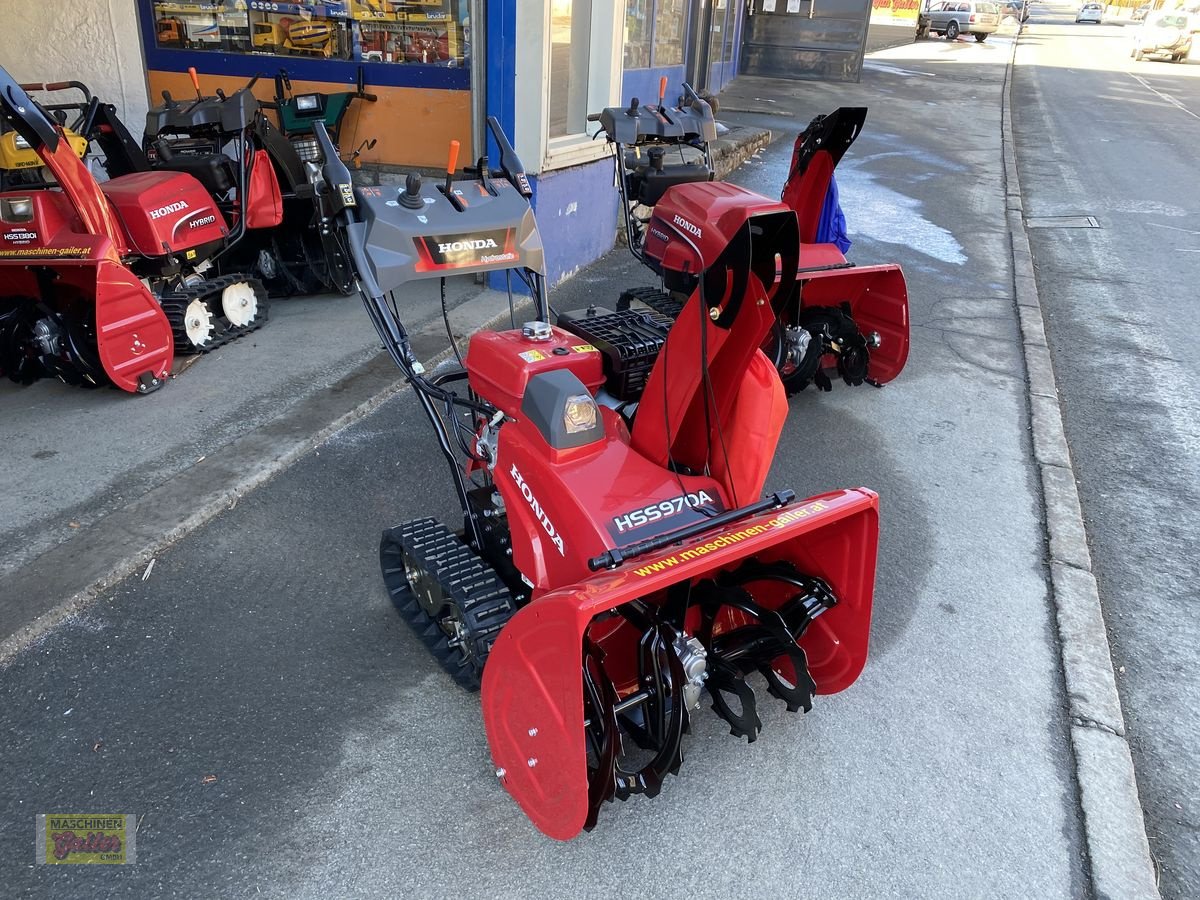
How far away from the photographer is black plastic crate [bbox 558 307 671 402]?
112 inches

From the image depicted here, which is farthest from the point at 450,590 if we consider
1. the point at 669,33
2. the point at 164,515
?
the point at 669,33

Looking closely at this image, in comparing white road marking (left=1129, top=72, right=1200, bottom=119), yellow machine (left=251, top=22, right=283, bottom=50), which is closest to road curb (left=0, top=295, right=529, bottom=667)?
yellow machine (left=251, top=22, right=283, bottom=50)

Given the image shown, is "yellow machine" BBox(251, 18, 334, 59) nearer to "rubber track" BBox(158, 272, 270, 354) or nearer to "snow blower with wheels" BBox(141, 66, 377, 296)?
"snow blower with wheels" BBox(141, 66, 377, 296)

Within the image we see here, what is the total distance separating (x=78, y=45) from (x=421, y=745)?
713 centimetres

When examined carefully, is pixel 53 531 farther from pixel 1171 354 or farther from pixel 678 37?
pixel 678 37

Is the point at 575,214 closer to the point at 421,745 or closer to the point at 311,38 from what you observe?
the point at 311,38

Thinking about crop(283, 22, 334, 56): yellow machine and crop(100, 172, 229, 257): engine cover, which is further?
crop(283, 22, 334, 56): yellow machine

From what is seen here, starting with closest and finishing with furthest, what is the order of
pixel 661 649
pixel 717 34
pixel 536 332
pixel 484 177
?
pixel 661 649, pixel 536 332, pixel 484 177, pixel 717 34

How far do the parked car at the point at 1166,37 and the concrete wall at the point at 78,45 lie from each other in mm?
35527

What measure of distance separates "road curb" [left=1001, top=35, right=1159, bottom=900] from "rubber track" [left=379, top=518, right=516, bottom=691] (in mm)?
1790

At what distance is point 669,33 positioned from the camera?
12.5 metres

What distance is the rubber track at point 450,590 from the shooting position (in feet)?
8.61

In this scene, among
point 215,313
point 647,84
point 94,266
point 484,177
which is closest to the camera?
point 484,177

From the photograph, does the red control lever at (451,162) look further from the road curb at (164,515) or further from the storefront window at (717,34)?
the storefront window at (717,34)
